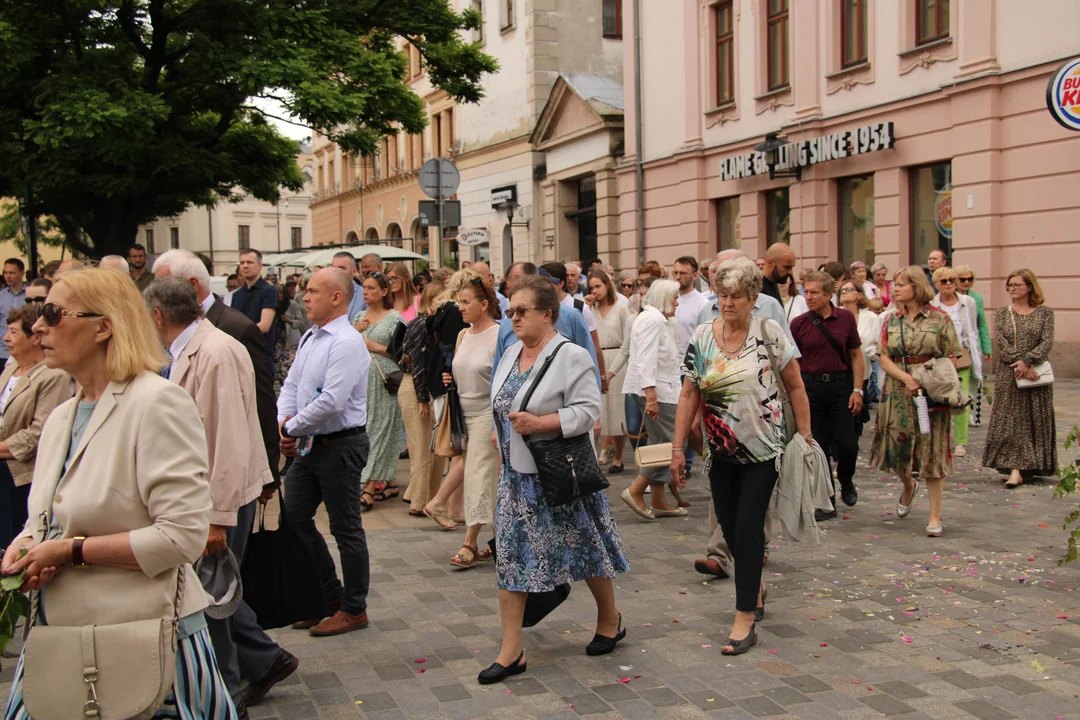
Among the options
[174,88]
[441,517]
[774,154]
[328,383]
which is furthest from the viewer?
[174,88]

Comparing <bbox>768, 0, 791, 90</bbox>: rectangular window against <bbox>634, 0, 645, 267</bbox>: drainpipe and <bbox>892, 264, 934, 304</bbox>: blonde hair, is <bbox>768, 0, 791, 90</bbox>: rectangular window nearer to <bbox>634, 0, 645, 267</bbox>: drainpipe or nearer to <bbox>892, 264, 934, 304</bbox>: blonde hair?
<bbox>634, 0, 645, 267</bbox>: drainpipe

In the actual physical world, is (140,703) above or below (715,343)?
below

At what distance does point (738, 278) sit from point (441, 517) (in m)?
3.68

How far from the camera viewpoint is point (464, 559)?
734 centimetres

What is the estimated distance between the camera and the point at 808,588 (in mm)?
6668

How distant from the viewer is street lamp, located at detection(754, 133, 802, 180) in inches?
862

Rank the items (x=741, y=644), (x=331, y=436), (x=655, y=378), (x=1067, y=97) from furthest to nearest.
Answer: (x=1067, y=97)
(x=655, y=378)
(x=331, y=436)
(x=741, y=644)

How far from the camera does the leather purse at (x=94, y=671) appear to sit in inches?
115

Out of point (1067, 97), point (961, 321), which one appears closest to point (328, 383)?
point (1067, 97)

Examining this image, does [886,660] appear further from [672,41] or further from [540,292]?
[672,41]

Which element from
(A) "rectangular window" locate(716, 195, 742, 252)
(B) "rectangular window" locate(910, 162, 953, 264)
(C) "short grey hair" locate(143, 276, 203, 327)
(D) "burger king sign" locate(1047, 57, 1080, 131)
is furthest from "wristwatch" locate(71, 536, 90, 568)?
(A) "rectangular window" locate(716, 195, 742, 252)

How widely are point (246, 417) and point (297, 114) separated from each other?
1715cm

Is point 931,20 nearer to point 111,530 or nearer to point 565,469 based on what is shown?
point 565,469

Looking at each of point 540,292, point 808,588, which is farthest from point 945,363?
point 540,292
